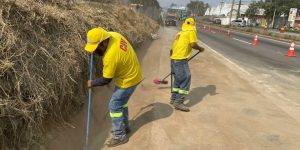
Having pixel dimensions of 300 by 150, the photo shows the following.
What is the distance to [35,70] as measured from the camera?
4309 millimetres

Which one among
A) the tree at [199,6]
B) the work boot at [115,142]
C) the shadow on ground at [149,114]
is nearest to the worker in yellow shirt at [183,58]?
the shadow on ground at [149,114]

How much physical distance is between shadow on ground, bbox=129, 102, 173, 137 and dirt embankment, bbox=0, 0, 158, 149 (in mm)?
1046

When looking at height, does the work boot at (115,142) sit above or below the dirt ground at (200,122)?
below

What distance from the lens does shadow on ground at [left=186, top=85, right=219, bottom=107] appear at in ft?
23.3

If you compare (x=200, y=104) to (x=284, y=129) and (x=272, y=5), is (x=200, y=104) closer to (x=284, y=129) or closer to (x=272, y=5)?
(x=284, y=129)

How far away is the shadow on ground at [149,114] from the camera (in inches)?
227

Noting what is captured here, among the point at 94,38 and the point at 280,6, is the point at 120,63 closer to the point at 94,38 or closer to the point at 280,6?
the point at 94,38

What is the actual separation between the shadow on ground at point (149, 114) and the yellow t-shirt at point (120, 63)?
1.12m

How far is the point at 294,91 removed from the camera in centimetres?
850

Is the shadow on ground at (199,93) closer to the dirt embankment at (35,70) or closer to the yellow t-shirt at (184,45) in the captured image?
the yellow t-shirt at (184,45)

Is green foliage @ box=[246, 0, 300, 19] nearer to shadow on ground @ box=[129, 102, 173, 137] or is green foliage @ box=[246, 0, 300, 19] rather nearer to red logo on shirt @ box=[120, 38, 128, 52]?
shadow on ground @ box=[129, 102, 173, 137]

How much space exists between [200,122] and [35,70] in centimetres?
304

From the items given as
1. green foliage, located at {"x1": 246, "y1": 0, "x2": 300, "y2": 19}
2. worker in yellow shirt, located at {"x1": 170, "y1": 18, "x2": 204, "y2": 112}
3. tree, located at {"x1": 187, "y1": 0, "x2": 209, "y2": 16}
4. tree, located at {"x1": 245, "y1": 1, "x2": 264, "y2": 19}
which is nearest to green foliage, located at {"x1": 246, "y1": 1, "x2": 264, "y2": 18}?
tree, located at {"x1": 245, "y1": 1, "x2": 264, "y2": 19}

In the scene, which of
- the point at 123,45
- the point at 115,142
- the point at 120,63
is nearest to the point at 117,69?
the point at 120,63
